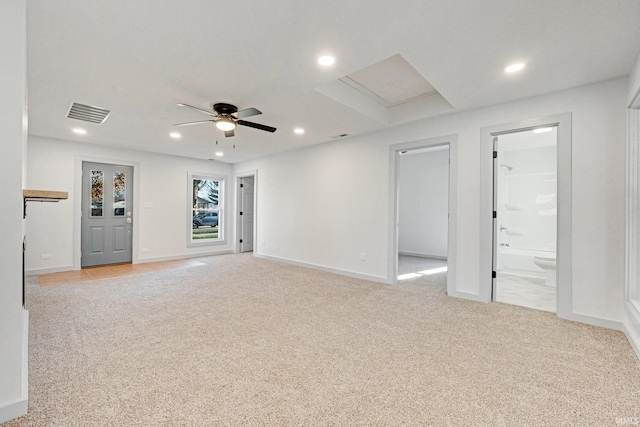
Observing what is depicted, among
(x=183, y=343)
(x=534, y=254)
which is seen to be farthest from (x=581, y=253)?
(x=183, y=343)

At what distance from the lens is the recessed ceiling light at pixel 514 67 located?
104 inches

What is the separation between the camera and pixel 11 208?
5.14 ft

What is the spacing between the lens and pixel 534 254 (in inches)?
217

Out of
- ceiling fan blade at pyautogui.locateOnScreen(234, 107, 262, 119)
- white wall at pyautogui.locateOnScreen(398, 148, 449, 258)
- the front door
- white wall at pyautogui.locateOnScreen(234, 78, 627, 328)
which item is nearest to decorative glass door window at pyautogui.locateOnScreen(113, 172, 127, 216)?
the front door

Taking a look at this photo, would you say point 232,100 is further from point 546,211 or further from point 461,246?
point 546,211

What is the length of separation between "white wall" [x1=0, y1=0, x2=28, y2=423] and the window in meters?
5.64

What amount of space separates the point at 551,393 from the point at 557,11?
250cm

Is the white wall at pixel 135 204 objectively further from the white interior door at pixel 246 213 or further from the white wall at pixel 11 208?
the white wall at pixel 11 208

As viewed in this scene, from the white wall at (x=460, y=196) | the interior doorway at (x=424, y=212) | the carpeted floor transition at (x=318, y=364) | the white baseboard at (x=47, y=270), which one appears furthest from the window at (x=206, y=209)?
the interior doorway at (x=424, y=212)

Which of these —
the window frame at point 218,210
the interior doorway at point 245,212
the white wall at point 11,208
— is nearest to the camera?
the white wall at point 11,208

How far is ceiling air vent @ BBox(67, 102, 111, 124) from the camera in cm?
375

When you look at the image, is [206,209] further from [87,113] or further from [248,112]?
[248,112]

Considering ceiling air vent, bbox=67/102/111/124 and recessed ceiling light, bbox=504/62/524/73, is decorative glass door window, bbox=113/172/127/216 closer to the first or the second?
ceiling air vent, bbox=67/102/111/124

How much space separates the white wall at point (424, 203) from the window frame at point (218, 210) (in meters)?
4.74
